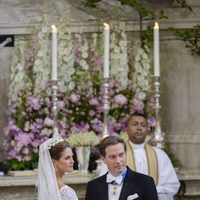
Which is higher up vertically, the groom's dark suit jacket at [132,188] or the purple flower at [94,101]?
the purple flower at [94,101]

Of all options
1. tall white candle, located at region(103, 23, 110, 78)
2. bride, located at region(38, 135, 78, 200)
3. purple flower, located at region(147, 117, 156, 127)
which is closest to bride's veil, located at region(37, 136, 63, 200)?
bride, located at region(38, 135, 78, 200)

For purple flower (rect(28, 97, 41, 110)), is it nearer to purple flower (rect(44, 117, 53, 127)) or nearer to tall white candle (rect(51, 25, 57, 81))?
purple flower (rect(44, 117, 53, 127))

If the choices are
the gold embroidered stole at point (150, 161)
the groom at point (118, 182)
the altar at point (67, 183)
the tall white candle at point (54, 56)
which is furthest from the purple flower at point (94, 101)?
the groom at point (118, 182)

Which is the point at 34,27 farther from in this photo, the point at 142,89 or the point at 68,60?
the point at 142,89

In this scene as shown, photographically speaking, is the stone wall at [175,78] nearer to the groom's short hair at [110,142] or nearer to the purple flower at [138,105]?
the purple flower at [138,105]

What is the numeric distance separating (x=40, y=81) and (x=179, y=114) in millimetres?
1293

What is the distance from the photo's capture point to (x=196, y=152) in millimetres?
8875

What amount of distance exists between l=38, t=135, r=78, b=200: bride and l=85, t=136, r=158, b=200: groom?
0.90ft

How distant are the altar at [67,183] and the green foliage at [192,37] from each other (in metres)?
1.22

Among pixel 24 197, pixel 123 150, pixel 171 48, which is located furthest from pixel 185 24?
pixel 123 150

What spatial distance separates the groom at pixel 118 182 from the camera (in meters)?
6.06

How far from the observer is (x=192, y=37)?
880 centimetres

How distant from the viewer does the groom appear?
606 cm

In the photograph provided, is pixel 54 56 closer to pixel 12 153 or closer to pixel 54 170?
pixel 12 153
